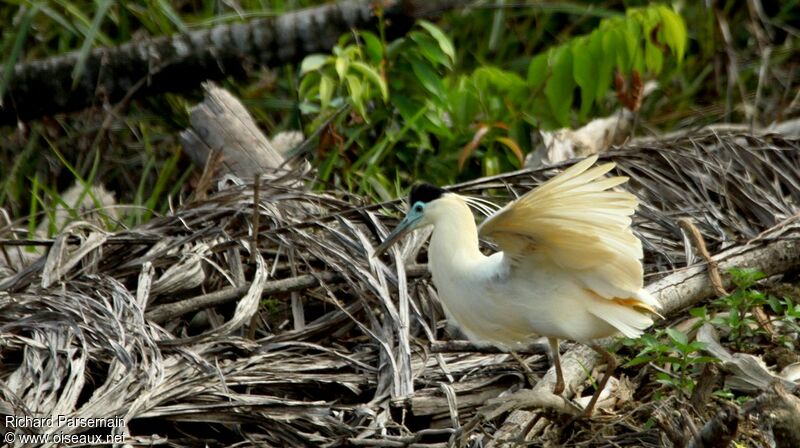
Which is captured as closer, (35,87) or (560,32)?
(35,87)

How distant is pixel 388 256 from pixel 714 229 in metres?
1.41

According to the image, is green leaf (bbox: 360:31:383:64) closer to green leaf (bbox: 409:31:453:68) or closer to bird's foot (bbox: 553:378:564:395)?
green leaf (bbox: 409:31:453:68)

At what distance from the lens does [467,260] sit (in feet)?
13.0

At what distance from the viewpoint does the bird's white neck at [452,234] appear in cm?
394

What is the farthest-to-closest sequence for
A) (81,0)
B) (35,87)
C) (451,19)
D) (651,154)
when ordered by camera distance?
(451,19) → (81,0) → (35,87) → (651,154)

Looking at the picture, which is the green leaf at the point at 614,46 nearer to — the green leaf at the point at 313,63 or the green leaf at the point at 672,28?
the green leaf at the point at 672,28

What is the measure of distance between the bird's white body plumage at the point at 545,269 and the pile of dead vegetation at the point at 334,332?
265mm

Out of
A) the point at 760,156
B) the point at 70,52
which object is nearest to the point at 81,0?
the point at 70,52

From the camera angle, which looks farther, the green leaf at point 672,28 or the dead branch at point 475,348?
the green leaf at point 672,28

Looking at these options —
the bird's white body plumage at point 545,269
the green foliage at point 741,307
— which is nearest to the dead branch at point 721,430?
the bird's white body plumage at point 545,269

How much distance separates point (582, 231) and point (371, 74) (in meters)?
2.78

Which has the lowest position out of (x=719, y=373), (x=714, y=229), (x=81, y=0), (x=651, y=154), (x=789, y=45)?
(x=719, y=373)

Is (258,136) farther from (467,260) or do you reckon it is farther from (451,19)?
(451,19)

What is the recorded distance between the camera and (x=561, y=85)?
21.0ft
